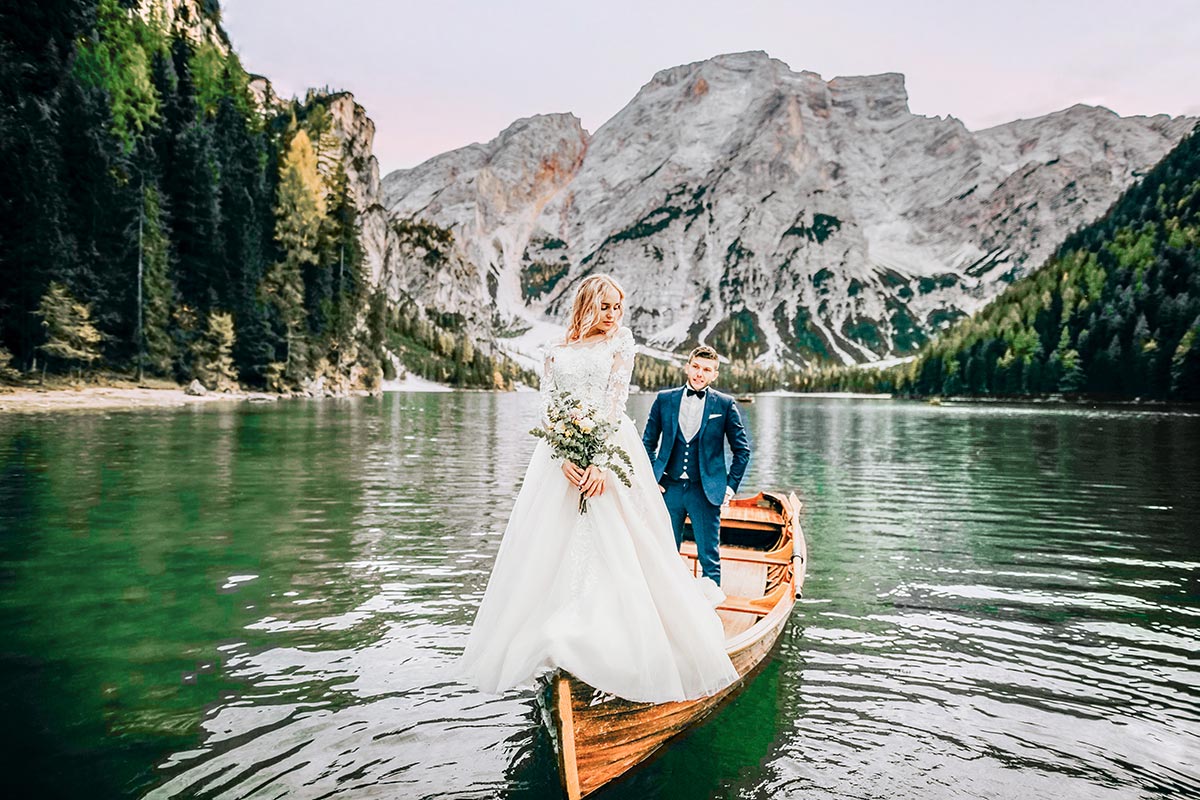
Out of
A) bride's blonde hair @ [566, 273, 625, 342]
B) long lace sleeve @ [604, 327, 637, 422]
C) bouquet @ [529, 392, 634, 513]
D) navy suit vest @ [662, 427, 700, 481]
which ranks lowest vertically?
navy suit vest @ [662, 427, 700, 481]

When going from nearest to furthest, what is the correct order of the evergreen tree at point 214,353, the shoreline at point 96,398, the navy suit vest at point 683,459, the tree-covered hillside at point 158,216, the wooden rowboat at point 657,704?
the wooden rowboat at point 657,704
the navy suit vest at point 683,459
the shoreline at point 96,398
the tree-covered hillside at point 158,216
the evergreen tree at point 214,353

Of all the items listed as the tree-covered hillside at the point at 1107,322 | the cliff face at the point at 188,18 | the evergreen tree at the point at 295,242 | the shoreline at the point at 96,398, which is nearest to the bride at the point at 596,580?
the shoreline at the point at 96,398

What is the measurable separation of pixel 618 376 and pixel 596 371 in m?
0.22

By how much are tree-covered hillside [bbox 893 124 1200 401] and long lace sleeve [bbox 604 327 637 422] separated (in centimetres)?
12696

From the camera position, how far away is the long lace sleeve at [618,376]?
6.60m

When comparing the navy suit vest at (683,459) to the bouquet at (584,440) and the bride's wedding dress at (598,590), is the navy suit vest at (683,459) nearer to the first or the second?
the bride's wedding dress at (598,590)

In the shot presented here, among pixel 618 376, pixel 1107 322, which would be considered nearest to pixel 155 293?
pixel 618 376

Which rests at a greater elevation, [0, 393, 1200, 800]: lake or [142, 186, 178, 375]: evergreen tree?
[142, 186, 178, 375]: evergreen tree

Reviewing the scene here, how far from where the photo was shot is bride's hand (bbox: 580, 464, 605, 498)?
20.5 ft

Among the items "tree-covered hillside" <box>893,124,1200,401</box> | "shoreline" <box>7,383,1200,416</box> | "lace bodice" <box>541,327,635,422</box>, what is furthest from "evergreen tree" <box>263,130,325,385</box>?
"tree-covered hillside" <box>893,124,1200,401</box>

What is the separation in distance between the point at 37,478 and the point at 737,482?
25.1 m

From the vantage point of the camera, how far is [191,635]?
1030 centimetres

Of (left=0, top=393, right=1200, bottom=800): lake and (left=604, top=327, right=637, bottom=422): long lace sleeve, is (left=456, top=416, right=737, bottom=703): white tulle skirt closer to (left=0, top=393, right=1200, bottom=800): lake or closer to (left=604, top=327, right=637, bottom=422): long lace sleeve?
(left=604, top=327, right=637, bottom=422): long lace sleeve

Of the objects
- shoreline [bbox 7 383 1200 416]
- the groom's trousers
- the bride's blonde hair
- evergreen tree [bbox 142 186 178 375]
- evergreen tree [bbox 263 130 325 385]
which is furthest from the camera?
evergreen tree [bbox 263 130 325 385]
